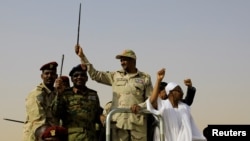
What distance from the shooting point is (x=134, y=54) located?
6.85 metres

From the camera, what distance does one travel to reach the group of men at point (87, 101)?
21.4ft

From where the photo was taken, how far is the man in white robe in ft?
20.5

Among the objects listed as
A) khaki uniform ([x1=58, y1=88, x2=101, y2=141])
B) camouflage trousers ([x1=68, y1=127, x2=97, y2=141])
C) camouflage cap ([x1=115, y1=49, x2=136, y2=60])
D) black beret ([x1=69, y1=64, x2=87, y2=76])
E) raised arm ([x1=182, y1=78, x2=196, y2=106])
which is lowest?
camouflage trousers ([x1=68, y1=127, x2=97, y2=141])

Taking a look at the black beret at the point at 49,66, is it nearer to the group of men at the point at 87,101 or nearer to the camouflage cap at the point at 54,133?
the group of men at the point at 87,101

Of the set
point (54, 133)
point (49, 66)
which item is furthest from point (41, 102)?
point (54, 133)

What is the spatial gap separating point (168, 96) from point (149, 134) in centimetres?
58

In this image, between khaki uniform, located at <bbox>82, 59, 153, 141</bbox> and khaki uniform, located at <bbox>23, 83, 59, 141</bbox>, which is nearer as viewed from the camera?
khaki uniform, located at <bbox>82, 59, 153, 141</bbox>

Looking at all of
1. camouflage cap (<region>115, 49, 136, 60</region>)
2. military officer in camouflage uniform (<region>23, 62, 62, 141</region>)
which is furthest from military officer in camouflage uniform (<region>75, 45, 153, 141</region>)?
military officer in camouflage uniform (<region>23, 62, 62, 141</region>)

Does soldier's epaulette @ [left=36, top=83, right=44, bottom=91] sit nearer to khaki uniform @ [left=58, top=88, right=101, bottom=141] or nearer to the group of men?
the group of men

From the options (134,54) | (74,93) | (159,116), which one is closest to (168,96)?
(159,116)

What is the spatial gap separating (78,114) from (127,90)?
2.39ft

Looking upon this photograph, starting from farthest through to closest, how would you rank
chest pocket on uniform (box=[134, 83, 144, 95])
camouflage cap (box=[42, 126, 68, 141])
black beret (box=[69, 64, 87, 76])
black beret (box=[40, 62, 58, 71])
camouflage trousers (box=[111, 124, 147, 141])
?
black beret (box=[40, 62, 58, 71]), black beret (box=[69, 64, 87, 76]), chest pocket on uniform (box=[134, 83, 144, 95]), camouflage trousers (box=[111, 124, 147, 141]), camouflage cap (box=[42, 126, 68, 141])

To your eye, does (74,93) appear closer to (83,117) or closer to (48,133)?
(83,117)

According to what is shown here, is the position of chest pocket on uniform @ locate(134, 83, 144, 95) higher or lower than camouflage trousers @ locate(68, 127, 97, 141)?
higher
